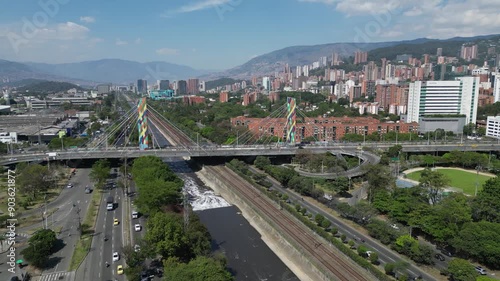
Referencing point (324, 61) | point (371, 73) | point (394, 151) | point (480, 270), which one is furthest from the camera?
point (324, 61)

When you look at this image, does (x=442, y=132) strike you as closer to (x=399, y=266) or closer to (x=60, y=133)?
(x=399, y=266)

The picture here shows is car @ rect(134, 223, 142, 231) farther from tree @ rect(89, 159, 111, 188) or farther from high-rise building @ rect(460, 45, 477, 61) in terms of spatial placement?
high-rise building @ rect(460, 45, 477, 61)

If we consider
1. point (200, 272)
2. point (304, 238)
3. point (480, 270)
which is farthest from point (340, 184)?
point (200, 272)

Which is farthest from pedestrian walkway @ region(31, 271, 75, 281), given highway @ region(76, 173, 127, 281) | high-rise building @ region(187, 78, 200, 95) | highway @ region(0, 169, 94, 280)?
high-rise building @ region(187, 78, 200, 95)

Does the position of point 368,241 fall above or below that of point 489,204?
below

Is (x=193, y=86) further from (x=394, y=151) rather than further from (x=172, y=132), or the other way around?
(x=394, y=151)

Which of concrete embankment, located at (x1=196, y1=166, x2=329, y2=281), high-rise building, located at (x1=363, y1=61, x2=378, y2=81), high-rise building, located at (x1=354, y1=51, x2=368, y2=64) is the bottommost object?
concrete embankment, located at (x1=196, y1=166, x2=329, y2=281)

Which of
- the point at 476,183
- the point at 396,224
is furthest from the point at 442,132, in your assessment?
the point at 396,224
